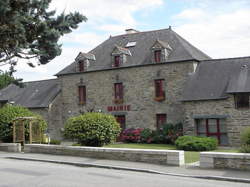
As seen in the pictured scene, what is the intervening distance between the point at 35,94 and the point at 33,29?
26.5m

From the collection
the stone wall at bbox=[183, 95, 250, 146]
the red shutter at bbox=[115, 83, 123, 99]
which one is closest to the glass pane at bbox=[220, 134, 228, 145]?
the stone wall at bbox=[183, 95, 250, 146]

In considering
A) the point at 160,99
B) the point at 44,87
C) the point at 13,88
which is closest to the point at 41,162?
the point at 160,99

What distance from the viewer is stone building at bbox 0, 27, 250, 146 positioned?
907 inches

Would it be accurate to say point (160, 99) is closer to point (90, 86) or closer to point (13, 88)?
point (90, 86)

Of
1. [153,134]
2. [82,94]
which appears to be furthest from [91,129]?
[82,94]

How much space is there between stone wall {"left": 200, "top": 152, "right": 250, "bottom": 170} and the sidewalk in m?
0.28

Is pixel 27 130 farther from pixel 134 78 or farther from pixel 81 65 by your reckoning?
pixel 81 65

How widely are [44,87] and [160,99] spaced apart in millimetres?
13454

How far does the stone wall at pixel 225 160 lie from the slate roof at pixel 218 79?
413 inches

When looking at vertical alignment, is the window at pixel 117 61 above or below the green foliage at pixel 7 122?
above

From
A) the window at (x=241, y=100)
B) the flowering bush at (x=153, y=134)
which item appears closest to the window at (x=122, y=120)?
the flowering bush at (x=153, y=134)

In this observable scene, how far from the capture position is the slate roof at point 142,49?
26.8m

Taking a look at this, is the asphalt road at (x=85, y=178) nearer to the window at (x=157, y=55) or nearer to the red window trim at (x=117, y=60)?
the window at (x=157, y=55)

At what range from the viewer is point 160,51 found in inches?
1058
